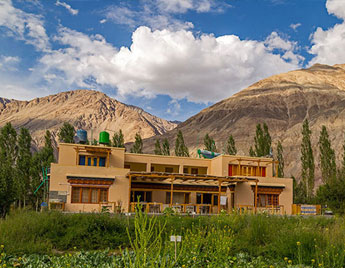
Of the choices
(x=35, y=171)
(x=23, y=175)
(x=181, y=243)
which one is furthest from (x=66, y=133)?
(x=181, y=243)

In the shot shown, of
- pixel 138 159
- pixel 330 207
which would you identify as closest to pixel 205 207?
pixel 138 159

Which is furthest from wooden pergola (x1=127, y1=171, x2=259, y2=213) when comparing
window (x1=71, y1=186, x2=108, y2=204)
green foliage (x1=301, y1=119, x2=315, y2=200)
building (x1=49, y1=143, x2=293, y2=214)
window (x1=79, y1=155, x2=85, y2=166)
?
green foliage (x1=301, y1=119, x2=315, y2=200)

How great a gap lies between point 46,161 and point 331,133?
69606mm

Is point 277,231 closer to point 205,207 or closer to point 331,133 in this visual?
point 205,207

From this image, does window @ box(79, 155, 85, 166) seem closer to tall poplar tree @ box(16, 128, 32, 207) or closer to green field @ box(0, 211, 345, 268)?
tall poplar tree @ box(16, 128, 32, 207)

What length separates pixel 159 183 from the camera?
26344 mm

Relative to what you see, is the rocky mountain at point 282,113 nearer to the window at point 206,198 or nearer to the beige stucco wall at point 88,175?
the window at point 206,198

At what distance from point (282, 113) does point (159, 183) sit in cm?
Result: 9746

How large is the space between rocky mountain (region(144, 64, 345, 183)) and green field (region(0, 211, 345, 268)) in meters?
74.5

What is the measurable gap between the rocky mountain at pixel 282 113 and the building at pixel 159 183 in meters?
56.8

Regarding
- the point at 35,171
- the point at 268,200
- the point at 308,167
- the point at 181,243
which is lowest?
the point at 181,243

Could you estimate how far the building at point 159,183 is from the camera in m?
23.0

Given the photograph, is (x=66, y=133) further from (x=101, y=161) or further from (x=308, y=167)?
(x=308, y=167)

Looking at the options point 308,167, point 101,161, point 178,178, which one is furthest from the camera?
point 308,167
